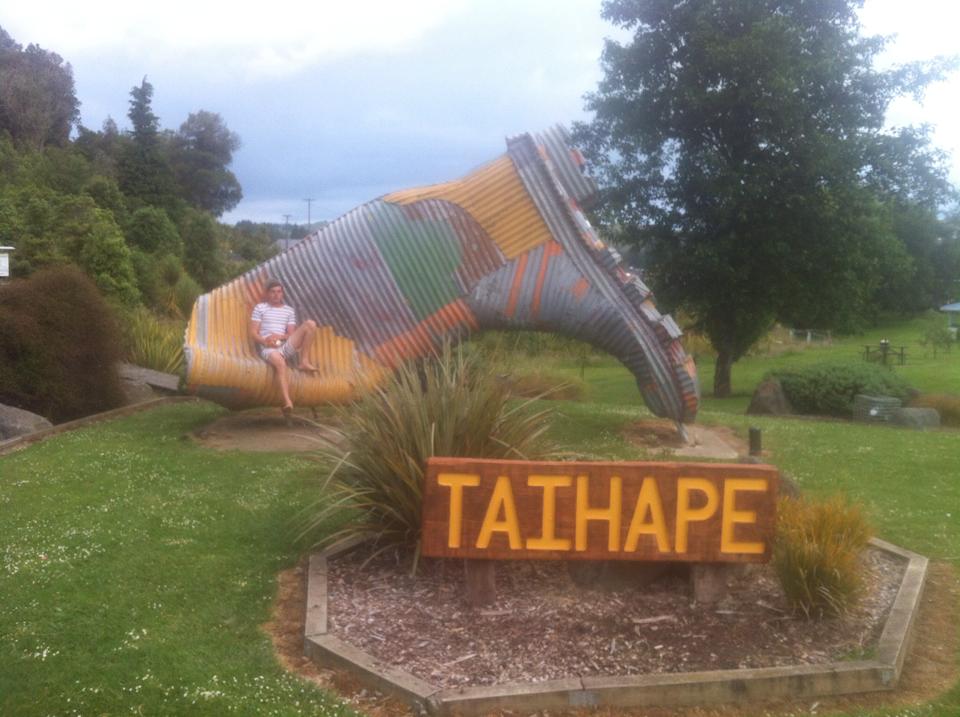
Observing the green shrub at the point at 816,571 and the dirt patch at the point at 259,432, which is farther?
the dirt patch at the point at 259,432

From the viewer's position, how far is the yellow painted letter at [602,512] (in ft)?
16.7

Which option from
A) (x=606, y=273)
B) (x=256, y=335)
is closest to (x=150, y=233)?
(x=256, y=335)

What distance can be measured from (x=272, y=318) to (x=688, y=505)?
5.90 m

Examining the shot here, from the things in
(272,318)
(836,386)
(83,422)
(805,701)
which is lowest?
(805,701)

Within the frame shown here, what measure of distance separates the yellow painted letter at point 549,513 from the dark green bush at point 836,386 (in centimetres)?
1285

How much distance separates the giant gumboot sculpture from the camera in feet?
32.2

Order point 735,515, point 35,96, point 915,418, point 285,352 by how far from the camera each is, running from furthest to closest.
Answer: point 35,96 < point 915,418 < point 285,352 < point 735,515

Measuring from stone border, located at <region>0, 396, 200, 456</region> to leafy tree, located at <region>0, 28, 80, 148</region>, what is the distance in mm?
33357

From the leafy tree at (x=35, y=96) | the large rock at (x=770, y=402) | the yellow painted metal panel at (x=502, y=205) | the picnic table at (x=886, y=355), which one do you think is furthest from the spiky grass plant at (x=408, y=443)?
the leafy tree at (x=35, y=96)

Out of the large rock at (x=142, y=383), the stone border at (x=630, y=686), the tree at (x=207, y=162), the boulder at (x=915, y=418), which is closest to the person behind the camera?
the stone border at (x=630, y=686)

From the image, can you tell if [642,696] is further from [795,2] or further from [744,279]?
[795,2]

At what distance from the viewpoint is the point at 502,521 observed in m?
5.08

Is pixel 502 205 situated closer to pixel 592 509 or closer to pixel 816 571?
pixel 592 509

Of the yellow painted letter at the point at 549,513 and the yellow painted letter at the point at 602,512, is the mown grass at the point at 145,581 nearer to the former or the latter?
the yellow painted letter at the point at 549,513
